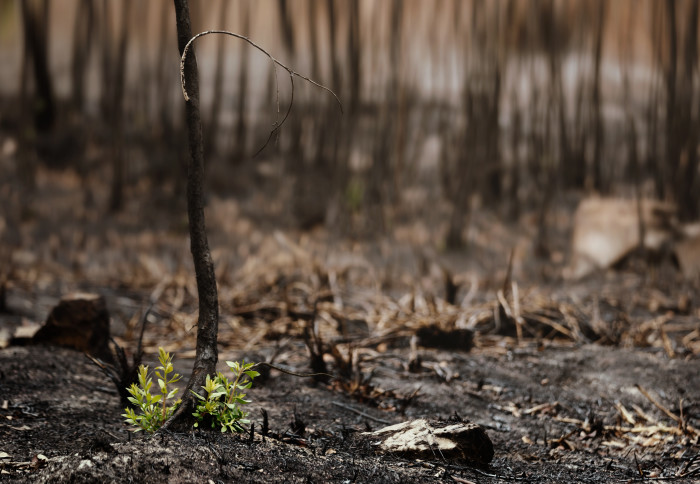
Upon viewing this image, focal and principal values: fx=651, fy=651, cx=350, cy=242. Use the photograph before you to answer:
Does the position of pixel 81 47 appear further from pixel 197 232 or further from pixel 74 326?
pixel 197 232

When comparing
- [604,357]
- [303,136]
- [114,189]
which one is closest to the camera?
[604,357]

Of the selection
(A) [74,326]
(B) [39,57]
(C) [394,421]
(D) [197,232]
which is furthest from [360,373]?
(B) [39,57]

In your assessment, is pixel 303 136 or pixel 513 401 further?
pixel 303 136

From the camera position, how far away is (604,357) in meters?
2.72

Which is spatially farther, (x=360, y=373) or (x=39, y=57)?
(x=39, y=57)

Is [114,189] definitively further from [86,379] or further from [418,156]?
[86,379]

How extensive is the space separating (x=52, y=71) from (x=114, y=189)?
69.9 inches

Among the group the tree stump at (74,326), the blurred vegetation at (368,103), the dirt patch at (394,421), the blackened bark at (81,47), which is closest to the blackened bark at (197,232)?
the dirt patch at (394,421)

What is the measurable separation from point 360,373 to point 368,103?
4.33 meters

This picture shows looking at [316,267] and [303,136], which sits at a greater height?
[303,136]

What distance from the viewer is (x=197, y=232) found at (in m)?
1.56

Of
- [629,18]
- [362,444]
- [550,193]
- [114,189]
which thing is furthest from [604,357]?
[629,18]

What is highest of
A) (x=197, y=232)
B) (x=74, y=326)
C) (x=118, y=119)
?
(x=118, y=119)

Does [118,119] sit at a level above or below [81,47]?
below
